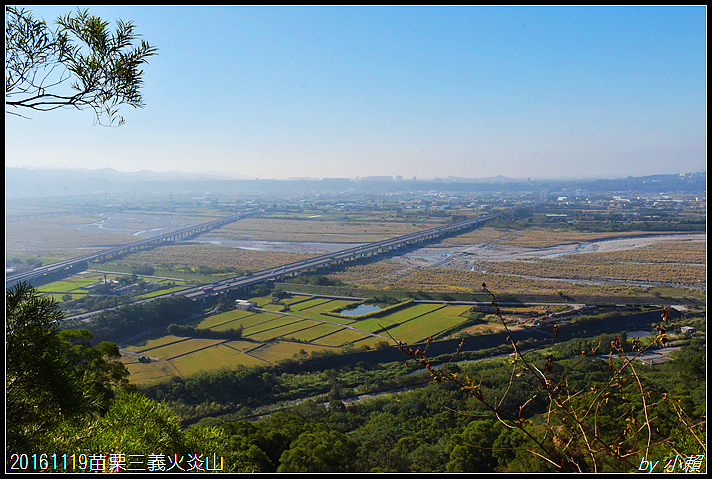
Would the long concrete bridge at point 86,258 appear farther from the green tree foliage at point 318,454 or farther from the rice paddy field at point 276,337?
the green tree foliage at point 318,454

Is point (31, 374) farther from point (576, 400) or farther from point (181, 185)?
point (181, 185)

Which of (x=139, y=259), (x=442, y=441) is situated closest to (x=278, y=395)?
(x=442, y=441)

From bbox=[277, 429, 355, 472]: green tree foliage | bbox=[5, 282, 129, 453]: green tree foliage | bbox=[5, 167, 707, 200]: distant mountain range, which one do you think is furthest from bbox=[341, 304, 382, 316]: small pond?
bbox=[5, 167, 707, 200]: distant mountain range

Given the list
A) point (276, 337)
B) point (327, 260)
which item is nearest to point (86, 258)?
point (327, 260)

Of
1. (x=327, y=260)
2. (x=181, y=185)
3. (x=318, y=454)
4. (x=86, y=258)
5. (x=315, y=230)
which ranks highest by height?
(x=181, y=185)

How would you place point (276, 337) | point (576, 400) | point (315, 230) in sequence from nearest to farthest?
1. point (576, 400)
2. point (276, 337)
3. point (315, 230)

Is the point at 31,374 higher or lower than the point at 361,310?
higher
